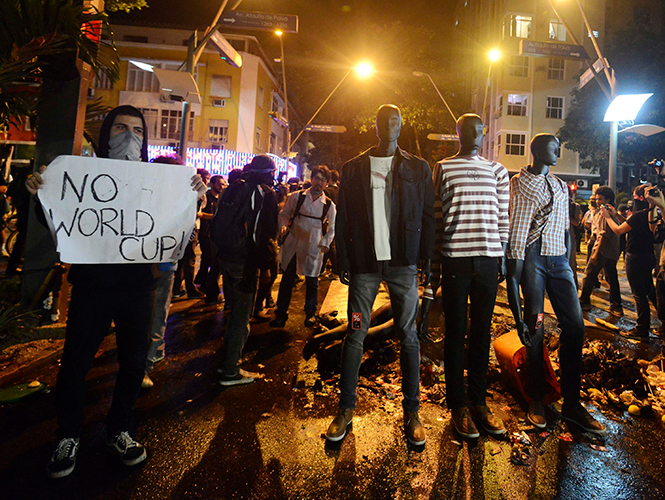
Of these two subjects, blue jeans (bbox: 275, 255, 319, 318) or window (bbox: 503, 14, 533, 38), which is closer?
blue jeans (bbox: 275, 255, 319, 318)

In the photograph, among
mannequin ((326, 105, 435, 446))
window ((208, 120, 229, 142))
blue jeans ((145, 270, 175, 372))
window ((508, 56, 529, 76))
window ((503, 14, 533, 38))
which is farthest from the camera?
window ((508, 56, 529, 76))

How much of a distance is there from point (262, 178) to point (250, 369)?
202cm

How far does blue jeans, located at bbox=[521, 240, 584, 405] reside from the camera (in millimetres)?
3123

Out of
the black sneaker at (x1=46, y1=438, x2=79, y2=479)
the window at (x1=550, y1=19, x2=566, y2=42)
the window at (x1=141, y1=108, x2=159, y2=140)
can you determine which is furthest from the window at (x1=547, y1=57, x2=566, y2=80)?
the black sneaker at (x1=46, y1=438, x2=79, y2=479)

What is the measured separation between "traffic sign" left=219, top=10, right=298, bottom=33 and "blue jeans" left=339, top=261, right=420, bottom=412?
10.4 m

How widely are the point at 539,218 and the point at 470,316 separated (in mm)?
1029

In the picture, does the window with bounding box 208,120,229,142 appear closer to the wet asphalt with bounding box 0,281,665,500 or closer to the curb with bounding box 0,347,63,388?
the curb with bounding box 0,347,63,388

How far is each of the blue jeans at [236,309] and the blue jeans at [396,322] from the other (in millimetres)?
1147

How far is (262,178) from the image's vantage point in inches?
144

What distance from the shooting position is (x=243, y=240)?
3.55 meters

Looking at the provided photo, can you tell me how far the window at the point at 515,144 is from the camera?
31397mm

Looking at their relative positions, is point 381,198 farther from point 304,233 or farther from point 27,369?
point 27,369

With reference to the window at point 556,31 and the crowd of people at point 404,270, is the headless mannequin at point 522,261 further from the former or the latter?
the window at point 556,31

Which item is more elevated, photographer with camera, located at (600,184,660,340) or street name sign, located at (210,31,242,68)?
street name sign, located at (210,31,242,68)
